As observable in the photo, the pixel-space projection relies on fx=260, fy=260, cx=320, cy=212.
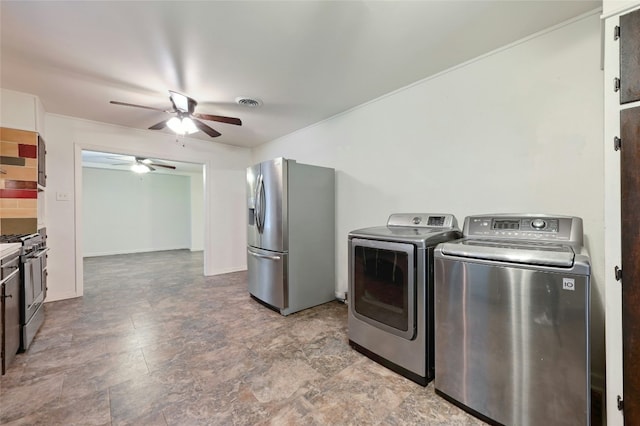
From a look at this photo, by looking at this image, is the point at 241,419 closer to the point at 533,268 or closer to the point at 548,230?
the point at 533,268

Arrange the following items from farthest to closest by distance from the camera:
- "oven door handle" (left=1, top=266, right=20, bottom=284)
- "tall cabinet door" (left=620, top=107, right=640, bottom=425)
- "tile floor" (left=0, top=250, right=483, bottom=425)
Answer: "oven door handle" (left=1, top=266, right=20, bottom=284), "tile floor" (left=0, top=250, right=483, bottom=425), "tall cabinet door" (left=620, top=107, right=640, bottom=425)

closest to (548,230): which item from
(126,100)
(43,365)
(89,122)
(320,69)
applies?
(320,69)

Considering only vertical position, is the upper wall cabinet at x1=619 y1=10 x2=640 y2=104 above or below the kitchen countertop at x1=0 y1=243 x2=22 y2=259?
above

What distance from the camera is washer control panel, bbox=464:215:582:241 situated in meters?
1.59

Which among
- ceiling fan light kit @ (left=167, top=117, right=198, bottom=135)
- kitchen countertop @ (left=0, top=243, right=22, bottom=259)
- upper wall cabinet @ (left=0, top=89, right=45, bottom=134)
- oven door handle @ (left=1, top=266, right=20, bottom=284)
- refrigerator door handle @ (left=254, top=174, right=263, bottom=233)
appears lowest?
oven door handle @ (left=1, top=266, right=20, bottom=284)

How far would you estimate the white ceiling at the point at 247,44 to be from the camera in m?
1.61

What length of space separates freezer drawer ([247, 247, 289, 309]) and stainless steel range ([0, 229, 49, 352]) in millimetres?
2004

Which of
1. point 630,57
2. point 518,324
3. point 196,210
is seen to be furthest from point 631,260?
point 196,210

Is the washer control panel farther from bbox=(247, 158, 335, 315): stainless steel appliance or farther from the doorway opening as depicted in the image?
the doorway opening

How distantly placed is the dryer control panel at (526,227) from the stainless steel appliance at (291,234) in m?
1.69

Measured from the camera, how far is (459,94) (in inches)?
88.0

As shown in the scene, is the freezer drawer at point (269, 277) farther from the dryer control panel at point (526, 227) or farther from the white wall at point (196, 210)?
the white wall at point (196, 210)

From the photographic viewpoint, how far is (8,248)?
6.24 feet

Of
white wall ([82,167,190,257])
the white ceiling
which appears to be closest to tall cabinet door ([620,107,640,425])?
the white ceiling
